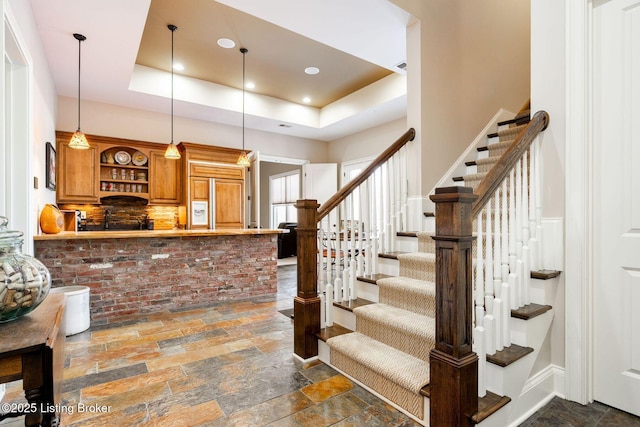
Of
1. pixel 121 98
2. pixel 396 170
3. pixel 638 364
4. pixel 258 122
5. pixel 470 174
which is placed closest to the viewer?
pixel 638 364

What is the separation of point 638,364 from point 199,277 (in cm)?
409

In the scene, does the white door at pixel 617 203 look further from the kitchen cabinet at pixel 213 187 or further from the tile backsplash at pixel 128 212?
the tile backsplash at pixel 128 212

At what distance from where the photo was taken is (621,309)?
1890 mm

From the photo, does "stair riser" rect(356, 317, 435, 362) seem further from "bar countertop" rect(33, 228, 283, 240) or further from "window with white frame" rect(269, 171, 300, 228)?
"window with white frame" rect(269, 171, 300, 228)

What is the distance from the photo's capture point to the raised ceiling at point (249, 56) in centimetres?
325

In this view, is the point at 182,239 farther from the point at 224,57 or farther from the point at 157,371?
the point at 224,57

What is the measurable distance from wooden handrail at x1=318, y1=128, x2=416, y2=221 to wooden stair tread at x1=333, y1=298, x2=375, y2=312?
0.72 metres

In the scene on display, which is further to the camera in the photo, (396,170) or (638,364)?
(396,170)

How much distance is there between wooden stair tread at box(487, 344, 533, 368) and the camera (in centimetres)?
169

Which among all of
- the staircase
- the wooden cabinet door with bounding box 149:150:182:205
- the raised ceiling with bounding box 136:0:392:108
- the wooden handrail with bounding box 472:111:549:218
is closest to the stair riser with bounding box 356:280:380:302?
the staircase

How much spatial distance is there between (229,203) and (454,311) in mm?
5300

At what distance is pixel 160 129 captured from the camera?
6.03m

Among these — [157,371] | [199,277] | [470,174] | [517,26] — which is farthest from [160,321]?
[517,26]

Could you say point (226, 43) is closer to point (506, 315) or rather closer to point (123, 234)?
point (123, 234)
